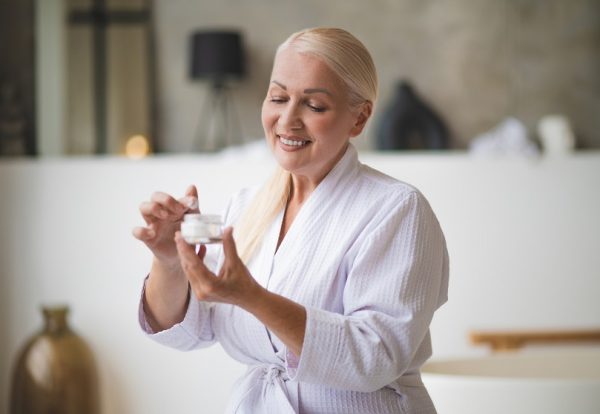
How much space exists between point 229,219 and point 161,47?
367 centimetres

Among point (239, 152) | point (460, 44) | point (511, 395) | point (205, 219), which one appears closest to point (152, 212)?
point (205, 219)

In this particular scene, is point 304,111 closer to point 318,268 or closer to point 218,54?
point 318,268

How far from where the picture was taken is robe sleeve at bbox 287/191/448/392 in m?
1.55

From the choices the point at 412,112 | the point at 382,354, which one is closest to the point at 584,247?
the point at 412,112

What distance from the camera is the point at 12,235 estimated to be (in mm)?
4586

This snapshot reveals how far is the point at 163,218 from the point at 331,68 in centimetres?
40

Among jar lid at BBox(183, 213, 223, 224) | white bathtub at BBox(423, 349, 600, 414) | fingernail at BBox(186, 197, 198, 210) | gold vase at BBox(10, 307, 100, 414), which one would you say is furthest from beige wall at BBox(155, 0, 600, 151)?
jar lid at BBox(183, 213, 223, 224)

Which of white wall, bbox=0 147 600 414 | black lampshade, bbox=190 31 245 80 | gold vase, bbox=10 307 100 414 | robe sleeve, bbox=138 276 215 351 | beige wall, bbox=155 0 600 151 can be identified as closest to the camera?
robe sleeve, bbox=138 276 215 351

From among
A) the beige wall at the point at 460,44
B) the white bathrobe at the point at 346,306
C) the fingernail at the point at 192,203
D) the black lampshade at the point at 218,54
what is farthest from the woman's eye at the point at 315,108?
the beige wall at the point at 460,44

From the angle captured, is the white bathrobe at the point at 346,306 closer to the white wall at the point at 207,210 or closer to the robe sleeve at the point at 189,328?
the robe sleeve at the point at 189,328

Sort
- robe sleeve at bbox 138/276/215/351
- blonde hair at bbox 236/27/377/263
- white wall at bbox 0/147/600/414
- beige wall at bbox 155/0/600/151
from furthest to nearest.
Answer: beige wall at bbox 155/0/600/151, white wall at bbox 0/147/600/414, robe sleeve at bbox 138/276/215/351, blonde hair at bbox 236/27/377/263

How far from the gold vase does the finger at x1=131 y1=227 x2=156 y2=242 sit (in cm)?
286

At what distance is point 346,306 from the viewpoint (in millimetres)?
1650

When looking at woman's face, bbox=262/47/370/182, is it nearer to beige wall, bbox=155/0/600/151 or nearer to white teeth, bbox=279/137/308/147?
white teeth, bbox=279/137/308/147
